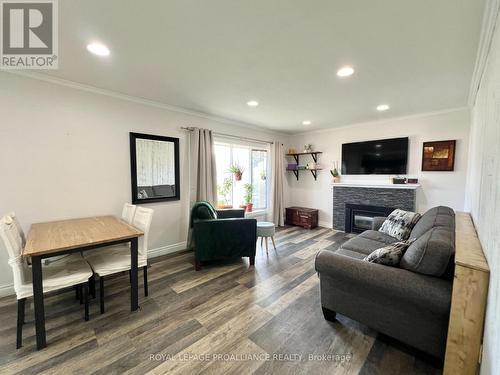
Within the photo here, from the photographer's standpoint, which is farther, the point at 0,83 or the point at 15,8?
the point at 0,83

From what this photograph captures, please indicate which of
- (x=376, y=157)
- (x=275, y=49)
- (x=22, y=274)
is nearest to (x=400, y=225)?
(x=376, y=157)

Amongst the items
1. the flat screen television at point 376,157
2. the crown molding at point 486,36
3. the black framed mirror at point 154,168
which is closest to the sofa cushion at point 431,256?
the crown molding at point 486,36

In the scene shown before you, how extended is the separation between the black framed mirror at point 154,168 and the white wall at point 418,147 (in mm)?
3456

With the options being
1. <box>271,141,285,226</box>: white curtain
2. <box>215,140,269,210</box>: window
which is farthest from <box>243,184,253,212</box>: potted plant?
<box>271,141,285,226</box>: white curtain

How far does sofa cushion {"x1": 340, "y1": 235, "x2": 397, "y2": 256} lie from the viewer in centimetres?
255

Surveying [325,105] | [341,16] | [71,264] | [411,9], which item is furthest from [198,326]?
[325,105]

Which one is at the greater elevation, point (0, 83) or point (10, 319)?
point (0, 83)

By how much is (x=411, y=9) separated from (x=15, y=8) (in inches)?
107

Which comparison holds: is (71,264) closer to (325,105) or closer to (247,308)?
(247,308)

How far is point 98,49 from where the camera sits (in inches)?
76.9

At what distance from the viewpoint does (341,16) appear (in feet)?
5.01

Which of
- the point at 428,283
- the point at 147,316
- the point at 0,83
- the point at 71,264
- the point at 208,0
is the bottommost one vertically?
the point at 147,316

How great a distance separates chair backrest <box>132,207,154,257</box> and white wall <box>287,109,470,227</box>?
13.6 feet

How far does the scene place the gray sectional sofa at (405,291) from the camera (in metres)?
1.43
